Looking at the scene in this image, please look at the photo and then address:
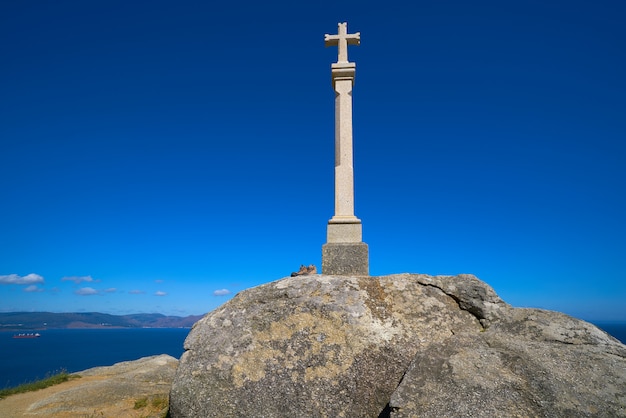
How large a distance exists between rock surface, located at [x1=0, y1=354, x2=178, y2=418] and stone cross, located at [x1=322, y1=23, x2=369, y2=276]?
4375 mm

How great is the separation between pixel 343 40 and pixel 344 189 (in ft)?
13.2

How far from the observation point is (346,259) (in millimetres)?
8086

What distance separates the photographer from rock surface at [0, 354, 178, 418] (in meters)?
7.58

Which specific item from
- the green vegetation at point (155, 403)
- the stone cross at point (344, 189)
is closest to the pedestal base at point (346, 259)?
the stone cross at point (344, 189)

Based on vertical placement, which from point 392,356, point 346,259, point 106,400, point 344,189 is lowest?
point 106,400

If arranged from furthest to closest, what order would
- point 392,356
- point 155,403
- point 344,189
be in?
point 344,189, point 155,403, point 392,356

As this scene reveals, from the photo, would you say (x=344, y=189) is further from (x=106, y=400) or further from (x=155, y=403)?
(x=106, y=400)

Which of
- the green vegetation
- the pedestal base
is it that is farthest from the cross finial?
the green vegetation

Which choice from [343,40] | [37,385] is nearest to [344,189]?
[343,40]

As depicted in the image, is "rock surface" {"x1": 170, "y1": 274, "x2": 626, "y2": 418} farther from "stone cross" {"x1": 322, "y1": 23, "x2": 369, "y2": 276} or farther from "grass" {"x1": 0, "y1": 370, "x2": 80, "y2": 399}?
"grass" {"x1": 0, "y1": 370, "x2": 80, "y2": 399}

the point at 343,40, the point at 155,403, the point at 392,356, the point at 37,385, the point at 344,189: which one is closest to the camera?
the point at 392,356

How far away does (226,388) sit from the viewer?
15.8ft

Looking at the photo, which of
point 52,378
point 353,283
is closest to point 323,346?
point 353,283

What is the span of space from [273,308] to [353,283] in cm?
133
